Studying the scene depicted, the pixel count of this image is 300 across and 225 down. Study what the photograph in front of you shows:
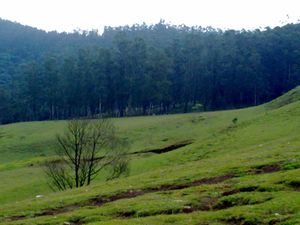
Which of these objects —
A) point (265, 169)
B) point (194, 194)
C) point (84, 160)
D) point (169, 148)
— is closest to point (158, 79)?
point (169, 148)

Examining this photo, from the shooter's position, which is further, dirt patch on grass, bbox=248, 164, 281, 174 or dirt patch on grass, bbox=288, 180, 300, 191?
dirt patch on grass, bbox=248, 164, 281, 174

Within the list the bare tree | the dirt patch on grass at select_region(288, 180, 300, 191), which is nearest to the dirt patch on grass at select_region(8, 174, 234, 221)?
the dirt patch on grass at select_region(288, 180, 300, 191)

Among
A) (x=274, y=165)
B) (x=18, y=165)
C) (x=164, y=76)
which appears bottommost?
(x=18, y=165)

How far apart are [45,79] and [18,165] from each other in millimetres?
72808

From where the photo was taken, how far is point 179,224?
1612 centimetres

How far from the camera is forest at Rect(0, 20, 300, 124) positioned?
126 meters

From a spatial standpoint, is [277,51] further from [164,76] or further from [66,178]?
[66,178]

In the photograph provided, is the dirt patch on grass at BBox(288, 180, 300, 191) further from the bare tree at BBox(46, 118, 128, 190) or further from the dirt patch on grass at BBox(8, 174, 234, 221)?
the bare tree at BBox(46, 118, 128, 190)

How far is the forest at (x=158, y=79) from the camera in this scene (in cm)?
12606

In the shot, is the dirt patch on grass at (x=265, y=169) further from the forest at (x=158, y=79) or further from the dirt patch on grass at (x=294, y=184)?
the forest at (x=158, y=79)

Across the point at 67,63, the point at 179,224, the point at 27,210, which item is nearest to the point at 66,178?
the point at 27,210

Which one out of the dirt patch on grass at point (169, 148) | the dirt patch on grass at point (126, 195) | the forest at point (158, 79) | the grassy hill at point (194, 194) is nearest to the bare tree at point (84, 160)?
the grassy hill at point (194, 194)

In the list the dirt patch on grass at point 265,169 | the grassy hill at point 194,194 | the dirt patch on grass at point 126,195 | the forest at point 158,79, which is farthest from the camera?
the forest at point 158,79

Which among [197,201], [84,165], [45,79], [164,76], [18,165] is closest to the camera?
[197,201]
